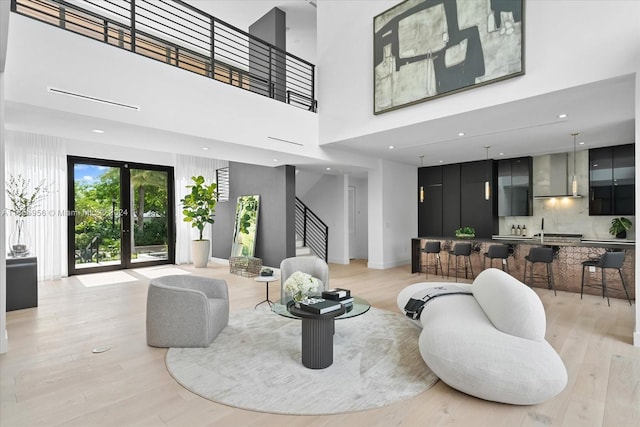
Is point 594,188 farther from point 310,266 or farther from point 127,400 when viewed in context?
point 127,400

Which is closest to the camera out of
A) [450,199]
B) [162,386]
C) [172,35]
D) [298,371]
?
[162,386]

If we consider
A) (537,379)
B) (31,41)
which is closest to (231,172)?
(31,41)

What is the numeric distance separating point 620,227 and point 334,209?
671 centimetres

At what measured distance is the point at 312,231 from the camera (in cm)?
1034

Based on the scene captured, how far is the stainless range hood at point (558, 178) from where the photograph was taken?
8.08 metres

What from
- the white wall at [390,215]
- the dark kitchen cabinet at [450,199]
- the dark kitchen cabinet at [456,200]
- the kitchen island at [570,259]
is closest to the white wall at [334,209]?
the white wall at [390,215]

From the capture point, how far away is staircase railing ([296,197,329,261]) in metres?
10.2

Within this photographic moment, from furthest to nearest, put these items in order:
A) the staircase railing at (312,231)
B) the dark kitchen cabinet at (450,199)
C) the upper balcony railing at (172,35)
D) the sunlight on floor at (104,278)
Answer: the staircase railing at (312,231) → the dark kitchen cabinet at (450,199) → the sunlight on floor at (104,278) → the upper balcony railing at (172,35)

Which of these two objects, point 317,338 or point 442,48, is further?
point 442,48

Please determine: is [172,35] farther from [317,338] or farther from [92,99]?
[317,338]

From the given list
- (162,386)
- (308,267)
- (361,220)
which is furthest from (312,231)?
(162,386)

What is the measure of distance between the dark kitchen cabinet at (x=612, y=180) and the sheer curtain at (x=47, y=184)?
38.1 ft

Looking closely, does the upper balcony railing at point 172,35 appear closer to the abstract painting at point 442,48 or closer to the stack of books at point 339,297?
the abstract painting at point 442,48

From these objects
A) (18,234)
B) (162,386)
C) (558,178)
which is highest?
(558,178)
